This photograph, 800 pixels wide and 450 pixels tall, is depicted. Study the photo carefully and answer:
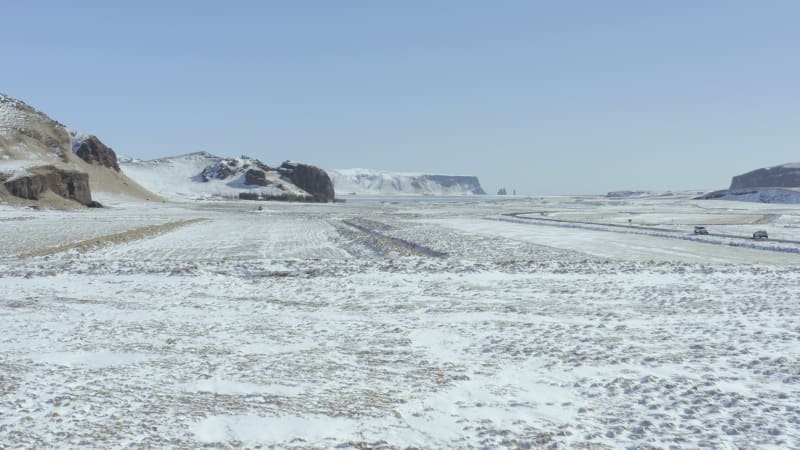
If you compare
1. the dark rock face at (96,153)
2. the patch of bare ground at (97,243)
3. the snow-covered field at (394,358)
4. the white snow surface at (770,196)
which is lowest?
the patch of bare ground at (97,243)

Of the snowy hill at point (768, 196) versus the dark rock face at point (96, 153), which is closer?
the snowy hill at point (768, 196)

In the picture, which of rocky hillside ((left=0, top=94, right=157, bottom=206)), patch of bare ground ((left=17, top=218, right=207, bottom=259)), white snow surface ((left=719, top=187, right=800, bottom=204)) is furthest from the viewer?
white snow surface ((left=719, top=187, right=800, bottom=204))

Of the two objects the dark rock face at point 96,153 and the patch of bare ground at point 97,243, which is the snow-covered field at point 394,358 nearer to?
the patch of bare ground at point 97,243

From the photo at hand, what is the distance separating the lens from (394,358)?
1205 centimetres

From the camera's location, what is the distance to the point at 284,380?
10.4m

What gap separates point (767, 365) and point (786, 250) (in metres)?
30.4

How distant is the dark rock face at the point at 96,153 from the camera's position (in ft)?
543

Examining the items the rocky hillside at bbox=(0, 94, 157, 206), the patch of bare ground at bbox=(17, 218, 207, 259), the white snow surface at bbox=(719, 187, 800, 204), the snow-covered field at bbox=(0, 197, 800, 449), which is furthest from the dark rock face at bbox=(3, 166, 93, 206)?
the white snow surface at bbox=(719, 187, 800, 204)

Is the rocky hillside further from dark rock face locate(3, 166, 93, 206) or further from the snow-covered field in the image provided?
the snow-covered field

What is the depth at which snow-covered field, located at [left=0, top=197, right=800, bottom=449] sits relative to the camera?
26.9 ft

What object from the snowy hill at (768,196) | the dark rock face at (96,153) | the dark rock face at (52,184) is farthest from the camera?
the dark rock face at (96,153)

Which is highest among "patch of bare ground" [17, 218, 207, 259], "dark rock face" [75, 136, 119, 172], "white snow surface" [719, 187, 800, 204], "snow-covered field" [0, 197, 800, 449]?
"dark rock face" [75, 136, 119, 172]

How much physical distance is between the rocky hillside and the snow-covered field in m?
86.8

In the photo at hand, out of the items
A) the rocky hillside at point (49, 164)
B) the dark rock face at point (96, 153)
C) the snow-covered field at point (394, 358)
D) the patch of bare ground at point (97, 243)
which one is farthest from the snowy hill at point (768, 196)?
the dark rock face at point (96, 153)
